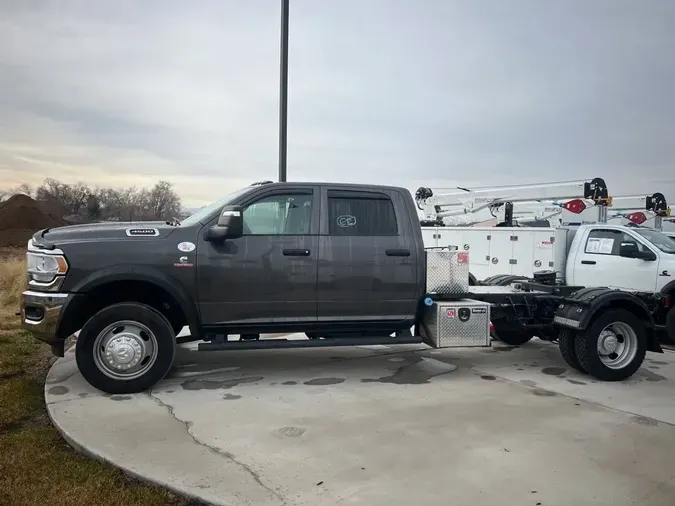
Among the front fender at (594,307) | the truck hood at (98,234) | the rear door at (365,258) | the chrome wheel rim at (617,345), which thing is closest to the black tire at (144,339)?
the truck hood at (98,234)

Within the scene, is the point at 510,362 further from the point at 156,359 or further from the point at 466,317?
the point at 156,359

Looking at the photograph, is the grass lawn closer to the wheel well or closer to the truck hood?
the wheel well

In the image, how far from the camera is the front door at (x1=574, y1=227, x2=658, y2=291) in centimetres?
941

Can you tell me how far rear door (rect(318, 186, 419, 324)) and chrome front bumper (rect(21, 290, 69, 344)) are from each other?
253cm

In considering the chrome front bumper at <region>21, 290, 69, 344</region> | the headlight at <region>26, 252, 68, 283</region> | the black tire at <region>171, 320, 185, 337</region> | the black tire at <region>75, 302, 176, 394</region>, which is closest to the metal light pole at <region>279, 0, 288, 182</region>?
the black tire at <region>171, 320, 185, 337</region>

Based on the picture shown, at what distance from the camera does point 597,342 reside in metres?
6.47

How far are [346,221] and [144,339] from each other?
240cm

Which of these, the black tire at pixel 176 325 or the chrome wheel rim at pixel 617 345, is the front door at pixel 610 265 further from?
the black tire at pixel 176 325

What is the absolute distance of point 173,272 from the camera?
18.5 ft

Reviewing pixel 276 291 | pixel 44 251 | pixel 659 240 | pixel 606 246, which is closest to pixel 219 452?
pixel 276 291

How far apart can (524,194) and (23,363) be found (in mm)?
11221

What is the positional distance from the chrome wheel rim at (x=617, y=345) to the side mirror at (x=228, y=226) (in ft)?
13.9

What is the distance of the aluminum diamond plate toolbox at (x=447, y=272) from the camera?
640cm

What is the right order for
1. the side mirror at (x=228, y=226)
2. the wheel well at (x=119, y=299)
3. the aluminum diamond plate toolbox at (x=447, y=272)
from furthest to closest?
the aluminum diamond plate toolbox at (x=447, y=272) → the wheel well at (x=119, y=299) → the side mirror at (x=228, y=226)
